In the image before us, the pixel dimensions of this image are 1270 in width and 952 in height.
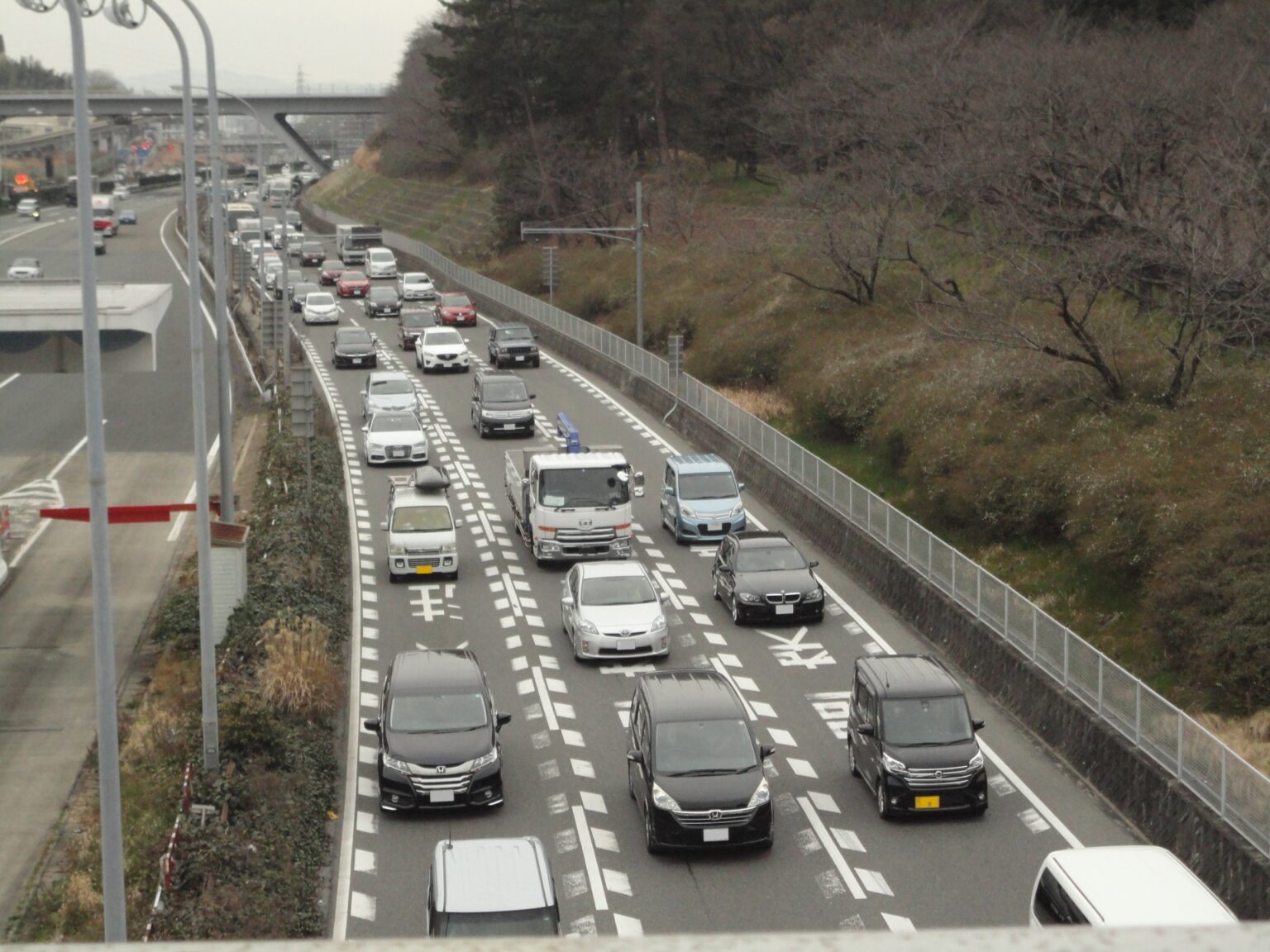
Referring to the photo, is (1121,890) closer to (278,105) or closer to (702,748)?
(702,748)

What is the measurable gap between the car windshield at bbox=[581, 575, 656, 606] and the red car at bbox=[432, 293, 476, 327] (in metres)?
40.8

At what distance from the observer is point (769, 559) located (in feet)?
93.8

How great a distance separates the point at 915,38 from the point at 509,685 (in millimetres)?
45150

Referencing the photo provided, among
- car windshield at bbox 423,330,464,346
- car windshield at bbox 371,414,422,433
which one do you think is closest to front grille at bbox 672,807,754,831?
car windshield at bbox 371,414,422,433

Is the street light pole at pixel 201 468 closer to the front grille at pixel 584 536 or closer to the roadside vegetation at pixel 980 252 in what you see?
the front grille at pixel 584 536

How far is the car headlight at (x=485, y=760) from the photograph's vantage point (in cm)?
1992

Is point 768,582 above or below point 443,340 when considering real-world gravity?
below

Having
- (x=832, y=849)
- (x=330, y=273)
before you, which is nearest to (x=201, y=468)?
(x=832, y=849)

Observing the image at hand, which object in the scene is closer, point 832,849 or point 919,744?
point 832,849

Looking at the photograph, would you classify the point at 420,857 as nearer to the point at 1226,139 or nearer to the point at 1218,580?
the point at 1218,580

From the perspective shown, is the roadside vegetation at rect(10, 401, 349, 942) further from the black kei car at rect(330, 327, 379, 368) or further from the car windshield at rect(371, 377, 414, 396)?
the black kei car at rect(330, 327, 379, 368)

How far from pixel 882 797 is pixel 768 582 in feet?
28.8

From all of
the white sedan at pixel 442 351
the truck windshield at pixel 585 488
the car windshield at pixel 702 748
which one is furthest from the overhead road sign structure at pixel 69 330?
the white sedan at pixel 442 351

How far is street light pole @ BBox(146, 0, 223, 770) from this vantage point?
61.3 ft
